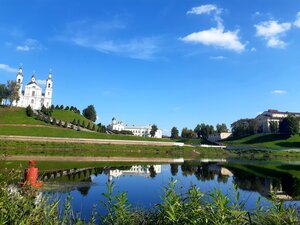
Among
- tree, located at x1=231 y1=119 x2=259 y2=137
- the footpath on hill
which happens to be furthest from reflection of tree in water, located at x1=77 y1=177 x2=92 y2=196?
tree, located at x1=231 y1=119 x2=259 y2=137

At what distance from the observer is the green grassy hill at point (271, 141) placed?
11892 centimetres

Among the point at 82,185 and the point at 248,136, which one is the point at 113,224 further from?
the point at 248,136

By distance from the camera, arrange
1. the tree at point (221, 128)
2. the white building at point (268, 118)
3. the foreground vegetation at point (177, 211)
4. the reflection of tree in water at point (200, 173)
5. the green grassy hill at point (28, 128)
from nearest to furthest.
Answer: the foreground vegetation at point (177, 211) → the reflection of tree in water at point (200, 173) → the green grassy hill at point (28, 128) → the white building at point (268, 118) → the tree at point (221, 128)

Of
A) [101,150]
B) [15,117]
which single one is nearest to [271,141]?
[101,150]

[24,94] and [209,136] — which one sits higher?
[24,94]

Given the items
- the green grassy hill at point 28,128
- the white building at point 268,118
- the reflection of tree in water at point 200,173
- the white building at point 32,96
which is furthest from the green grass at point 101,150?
the white building at point 32,96

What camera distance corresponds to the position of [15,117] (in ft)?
336

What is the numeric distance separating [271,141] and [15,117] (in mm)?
97374

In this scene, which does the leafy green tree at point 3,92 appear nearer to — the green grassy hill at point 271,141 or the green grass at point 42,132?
the green grass at point 42,132

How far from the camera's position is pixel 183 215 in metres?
6.84

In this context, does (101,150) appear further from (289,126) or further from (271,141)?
(289,126)

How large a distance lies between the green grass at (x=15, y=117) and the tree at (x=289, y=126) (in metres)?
98.0

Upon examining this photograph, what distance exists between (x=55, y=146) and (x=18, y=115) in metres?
41.1

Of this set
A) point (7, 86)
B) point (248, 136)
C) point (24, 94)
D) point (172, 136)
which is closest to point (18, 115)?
point (7, 86)
